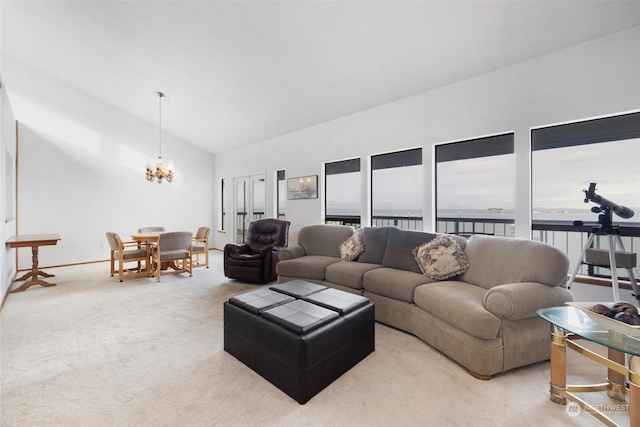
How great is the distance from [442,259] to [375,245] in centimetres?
96

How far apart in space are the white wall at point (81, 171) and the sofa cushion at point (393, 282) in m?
5.37

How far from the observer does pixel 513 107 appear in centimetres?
299

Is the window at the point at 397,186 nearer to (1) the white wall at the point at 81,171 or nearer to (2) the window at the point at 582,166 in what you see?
(2) the window at the point at 582,166

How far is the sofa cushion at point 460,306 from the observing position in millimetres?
1938

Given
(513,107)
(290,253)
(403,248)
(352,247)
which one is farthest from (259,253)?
(513,107)

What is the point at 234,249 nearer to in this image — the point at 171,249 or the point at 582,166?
the point at 171,249

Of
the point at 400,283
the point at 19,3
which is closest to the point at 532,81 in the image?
the point at 400,283

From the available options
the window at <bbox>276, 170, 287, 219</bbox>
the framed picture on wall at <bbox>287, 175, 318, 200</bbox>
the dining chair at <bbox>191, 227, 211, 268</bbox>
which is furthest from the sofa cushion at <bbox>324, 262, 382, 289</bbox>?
the dining chair at <bbox>191, 227, 211, 268</bbox>

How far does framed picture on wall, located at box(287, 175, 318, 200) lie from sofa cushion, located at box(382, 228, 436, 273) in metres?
2.14

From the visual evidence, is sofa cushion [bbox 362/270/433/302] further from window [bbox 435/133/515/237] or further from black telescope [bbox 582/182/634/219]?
black telescope [bbox 582/182/634/219]

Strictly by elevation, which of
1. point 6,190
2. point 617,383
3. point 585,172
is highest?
point 585,172

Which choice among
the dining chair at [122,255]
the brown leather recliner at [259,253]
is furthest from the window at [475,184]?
the dining chair at [122,255]

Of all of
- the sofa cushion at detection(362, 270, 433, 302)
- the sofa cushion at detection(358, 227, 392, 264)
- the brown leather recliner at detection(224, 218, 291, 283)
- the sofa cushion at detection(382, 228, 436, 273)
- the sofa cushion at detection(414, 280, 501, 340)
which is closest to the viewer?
the sofa cushion at detection(414, 280, 501, 340)

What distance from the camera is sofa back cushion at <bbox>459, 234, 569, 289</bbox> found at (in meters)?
2.19
